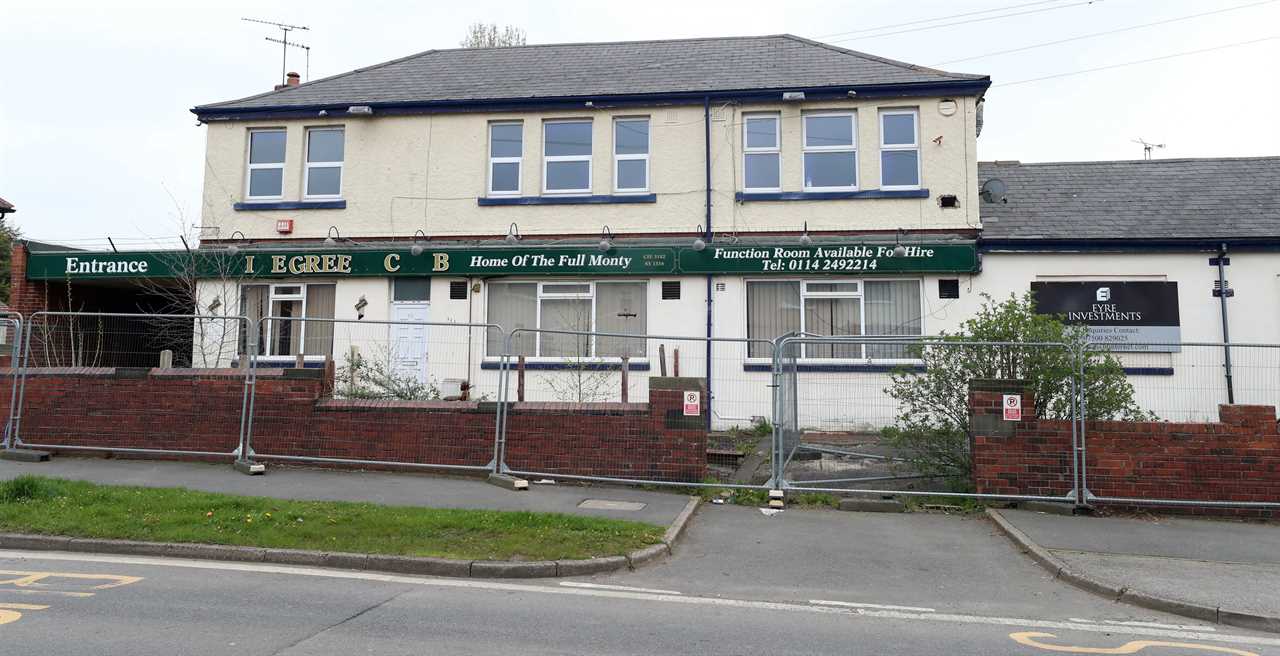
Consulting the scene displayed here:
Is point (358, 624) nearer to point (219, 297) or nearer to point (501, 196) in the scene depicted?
point (501, 196)

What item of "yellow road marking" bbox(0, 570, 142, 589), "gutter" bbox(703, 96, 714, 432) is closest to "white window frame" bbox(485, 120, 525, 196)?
"gutter" bbox(703, 96, 714, 432)

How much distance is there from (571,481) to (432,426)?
1.99m

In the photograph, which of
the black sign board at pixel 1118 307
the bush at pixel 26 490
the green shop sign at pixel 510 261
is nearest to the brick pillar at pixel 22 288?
the green shop sign at pixel 510 261

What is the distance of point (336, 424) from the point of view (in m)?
11.1

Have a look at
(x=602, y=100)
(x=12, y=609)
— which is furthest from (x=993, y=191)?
(x=12, y=609)

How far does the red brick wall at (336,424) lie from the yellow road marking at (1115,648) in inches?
202

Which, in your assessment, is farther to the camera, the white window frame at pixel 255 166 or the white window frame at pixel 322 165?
the white window frame at pixel 255 166

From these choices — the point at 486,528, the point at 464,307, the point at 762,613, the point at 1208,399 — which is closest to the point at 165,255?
the point at 464,307

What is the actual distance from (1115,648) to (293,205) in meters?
15.8

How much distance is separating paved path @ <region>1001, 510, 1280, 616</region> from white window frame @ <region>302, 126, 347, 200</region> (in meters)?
13.6

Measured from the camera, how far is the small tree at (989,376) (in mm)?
9656

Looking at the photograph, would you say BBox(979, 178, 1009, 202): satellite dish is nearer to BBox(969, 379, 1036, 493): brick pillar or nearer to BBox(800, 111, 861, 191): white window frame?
BBox(800, 111, 861, 191): white window frame

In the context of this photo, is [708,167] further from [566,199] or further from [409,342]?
[409,342]

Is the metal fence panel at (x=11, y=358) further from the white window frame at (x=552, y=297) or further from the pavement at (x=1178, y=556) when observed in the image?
the pavement at (x=1178, y=556)
